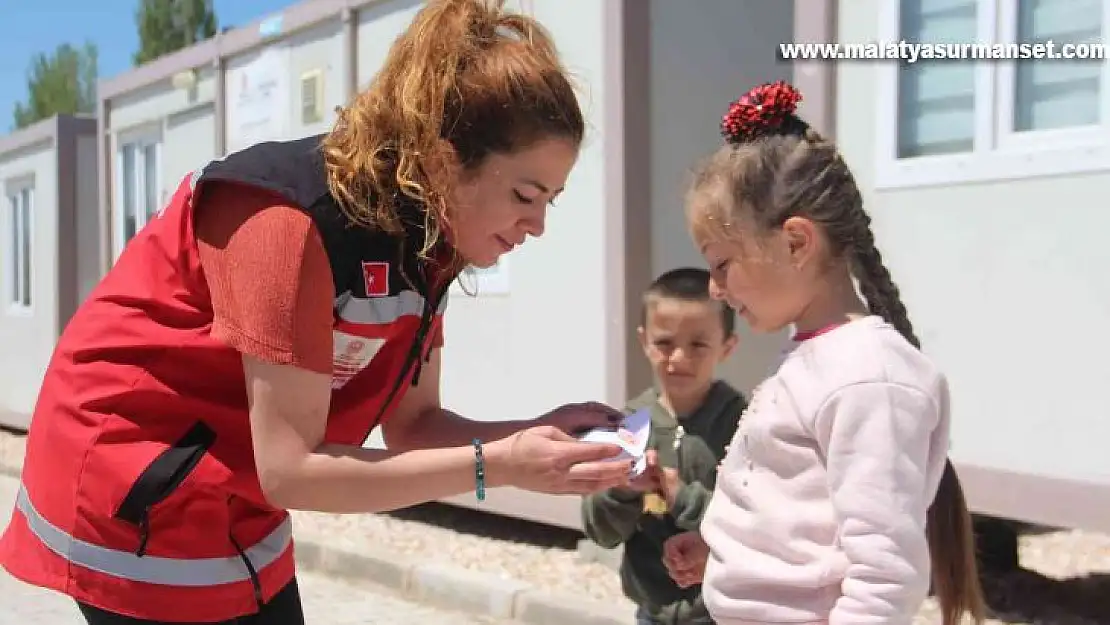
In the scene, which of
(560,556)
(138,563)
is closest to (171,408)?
(138,563)

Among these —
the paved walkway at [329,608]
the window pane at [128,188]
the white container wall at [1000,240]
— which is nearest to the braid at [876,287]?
the white container wall at [1000,240]

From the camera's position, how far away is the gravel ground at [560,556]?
4.93 meters

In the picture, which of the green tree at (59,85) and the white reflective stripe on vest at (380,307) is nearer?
the white reflective stripe on vest at (380,307)

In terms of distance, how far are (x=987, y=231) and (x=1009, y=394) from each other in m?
0.64

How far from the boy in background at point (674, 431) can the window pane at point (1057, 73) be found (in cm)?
202

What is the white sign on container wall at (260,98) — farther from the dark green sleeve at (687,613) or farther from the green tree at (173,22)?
the green tree at (173,22)

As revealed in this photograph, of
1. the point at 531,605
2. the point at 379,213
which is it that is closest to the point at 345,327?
the point at 379,213

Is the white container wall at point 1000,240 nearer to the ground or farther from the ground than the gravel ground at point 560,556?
farther from the ground

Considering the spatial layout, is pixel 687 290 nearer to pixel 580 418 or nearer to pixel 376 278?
pixel 580 418

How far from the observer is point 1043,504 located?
173 inches

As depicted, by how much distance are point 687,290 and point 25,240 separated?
13867 millimetres

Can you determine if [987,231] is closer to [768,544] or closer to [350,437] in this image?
[768,544]

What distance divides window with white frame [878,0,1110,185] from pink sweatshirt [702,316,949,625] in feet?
9.11

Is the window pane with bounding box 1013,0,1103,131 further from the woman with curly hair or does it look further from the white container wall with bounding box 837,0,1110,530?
the woman with curly hair
